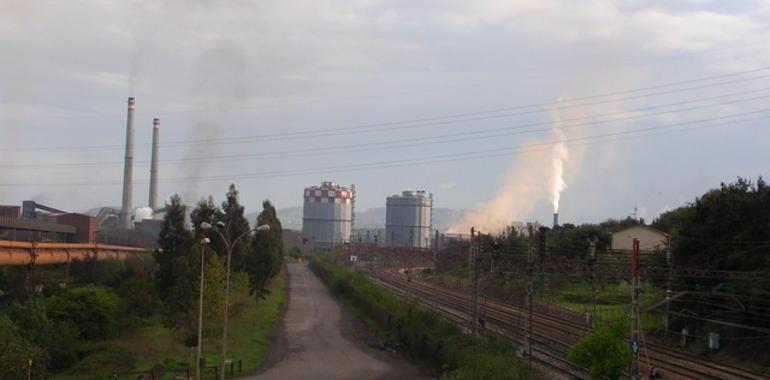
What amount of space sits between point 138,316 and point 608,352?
1307 inches

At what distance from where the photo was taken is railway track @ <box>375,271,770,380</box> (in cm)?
3297

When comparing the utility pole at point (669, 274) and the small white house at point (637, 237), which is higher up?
the small white house at point (637, 237)

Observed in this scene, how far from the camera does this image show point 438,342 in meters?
39.9

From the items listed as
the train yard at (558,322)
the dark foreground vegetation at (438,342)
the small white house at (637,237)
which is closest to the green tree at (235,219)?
the dark foreground vegetation at (438,342)

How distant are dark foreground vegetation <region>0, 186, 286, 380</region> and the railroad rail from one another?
1147 millimetres

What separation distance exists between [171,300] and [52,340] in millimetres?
6798

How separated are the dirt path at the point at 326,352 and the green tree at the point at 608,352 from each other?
396 inches

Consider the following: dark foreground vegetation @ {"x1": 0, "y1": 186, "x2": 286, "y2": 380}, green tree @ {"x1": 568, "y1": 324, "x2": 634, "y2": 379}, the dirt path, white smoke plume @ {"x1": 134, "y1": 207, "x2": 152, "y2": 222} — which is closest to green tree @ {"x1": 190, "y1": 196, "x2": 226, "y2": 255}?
dark foreground vegetation @ {"x1": 0, "y1": 186, "x2": 286, "y2": 380}

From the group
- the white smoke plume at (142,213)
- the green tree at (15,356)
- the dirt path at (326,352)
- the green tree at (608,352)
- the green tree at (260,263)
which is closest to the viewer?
the green tree at (608,352)

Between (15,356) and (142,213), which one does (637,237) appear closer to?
(15,356)

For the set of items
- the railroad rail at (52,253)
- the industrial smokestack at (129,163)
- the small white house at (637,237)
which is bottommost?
the railroad rail at (52,253)

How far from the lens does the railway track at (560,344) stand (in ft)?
108

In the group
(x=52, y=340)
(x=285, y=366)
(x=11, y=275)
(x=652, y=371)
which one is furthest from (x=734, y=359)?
(x=11, y=275)

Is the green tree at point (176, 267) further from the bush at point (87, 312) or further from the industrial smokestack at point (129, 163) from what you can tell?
the industrial smokestack at point (129, 163)
